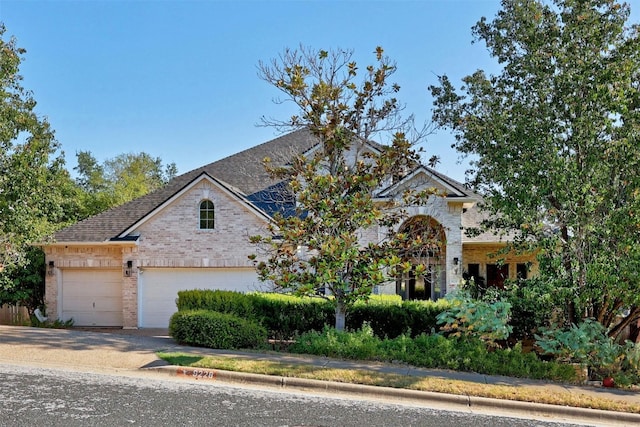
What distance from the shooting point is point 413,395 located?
8.59 m

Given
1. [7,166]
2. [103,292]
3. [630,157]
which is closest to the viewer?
[630,157]

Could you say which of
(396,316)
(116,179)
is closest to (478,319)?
(396,316)

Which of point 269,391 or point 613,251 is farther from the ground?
point 613,251

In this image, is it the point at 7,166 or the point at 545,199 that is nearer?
the point at 545,199

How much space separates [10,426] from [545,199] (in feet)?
33.9

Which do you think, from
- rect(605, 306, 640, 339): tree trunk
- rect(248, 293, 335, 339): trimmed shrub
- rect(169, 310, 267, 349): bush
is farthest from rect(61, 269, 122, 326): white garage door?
rect(605, 306, 640, 339): tree trunk

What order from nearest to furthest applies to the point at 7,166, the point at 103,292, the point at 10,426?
the point at 10,426
the point at 7,166
the point at 103,292

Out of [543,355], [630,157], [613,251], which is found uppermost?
[630,157]

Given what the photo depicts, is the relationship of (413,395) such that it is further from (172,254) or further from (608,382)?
(172,254)

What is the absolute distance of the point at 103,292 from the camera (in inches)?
763

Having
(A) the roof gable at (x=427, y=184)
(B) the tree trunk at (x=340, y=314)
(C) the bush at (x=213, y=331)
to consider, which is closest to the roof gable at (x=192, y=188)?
(A) the roof gable at (x=427, y=184)

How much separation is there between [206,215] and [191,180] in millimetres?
1363

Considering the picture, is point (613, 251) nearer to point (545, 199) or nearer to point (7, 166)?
point (545, 199)

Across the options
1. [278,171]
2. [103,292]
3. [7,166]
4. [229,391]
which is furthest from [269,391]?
[103,292]
